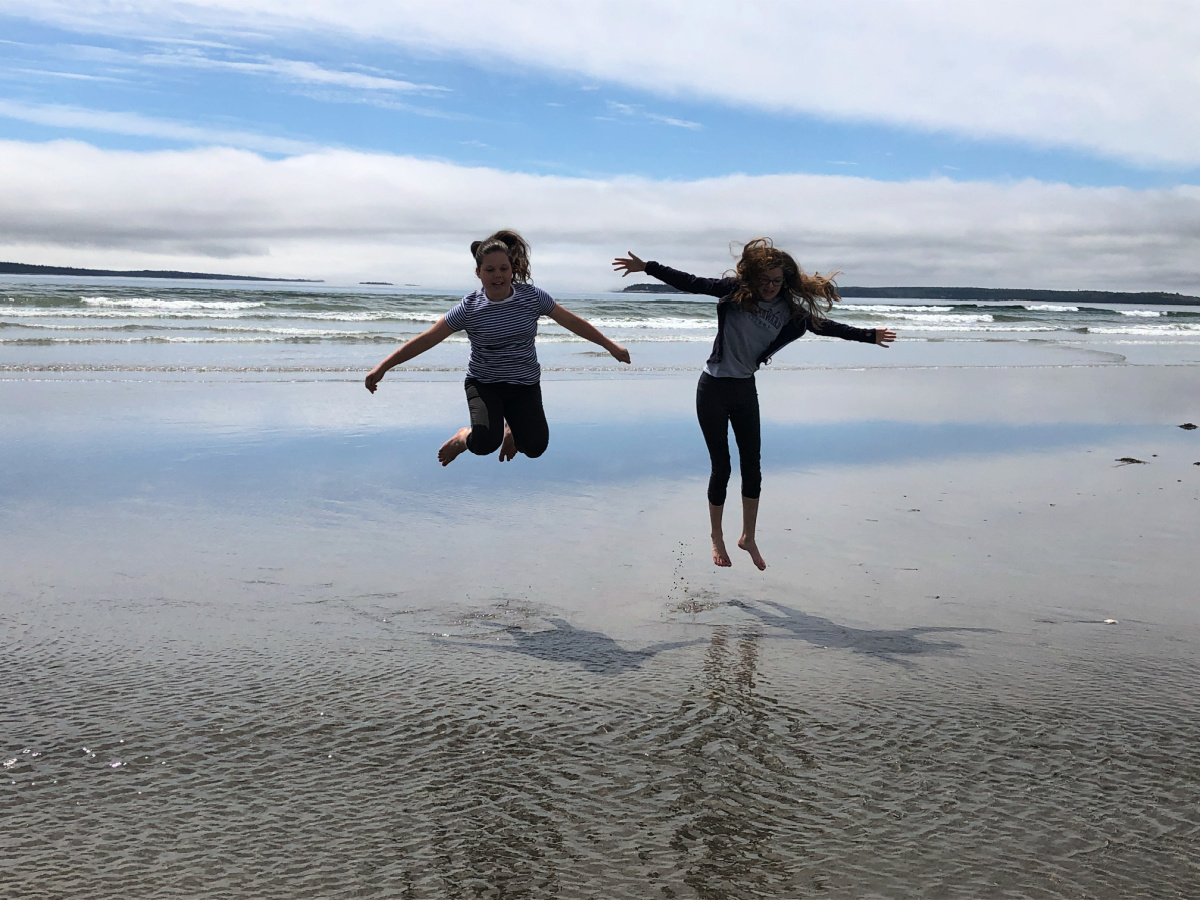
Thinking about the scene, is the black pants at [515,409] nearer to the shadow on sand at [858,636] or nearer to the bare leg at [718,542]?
the bare leg at [718,542]

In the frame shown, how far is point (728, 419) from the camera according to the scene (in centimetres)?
651

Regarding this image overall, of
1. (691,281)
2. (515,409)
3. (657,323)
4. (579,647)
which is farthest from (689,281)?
(657,323)

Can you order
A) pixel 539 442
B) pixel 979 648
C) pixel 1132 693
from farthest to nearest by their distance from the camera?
1. pixel 539 442
2. pixel 979 648
3. pixel 1132 693

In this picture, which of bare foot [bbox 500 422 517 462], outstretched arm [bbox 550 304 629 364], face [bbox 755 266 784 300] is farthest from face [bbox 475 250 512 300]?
face [bbox 755 266 784 300]

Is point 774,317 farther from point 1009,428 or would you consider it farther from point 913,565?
point 1009,428

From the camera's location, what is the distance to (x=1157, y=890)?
272 cm

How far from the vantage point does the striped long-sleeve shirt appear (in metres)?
6.36

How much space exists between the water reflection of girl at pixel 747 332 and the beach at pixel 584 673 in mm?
477

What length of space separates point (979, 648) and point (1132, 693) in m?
0.68

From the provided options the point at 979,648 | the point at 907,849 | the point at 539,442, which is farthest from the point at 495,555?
the point at 907,849

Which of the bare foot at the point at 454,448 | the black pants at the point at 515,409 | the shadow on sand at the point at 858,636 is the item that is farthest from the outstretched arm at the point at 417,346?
the shadow on sand at the point at 858,636

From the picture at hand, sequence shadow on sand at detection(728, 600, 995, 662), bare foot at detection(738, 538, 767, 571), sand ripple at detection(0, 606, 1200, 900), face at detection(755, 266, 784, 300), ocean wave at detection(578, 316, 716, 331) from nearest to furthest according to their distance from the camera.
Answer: sand ripple at detection(0, 606, 1200, 900)
shadow on sand at detection(728, 600, 995, 662)
bare foot at detection(738, 538, 767, 571)
face at detection(755, 266, 784, 300)
ocean wave at detection(578, 316, 716, 331)

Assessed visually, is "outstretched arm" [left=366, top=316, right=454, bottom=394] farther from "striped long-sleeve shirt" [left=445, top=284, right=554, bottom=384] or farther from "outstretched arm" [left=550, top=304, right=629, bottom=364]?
"outstretched arm" [left=550, top=304, right=629, bottom=364]

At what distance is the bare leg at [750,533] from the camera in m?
6.00
